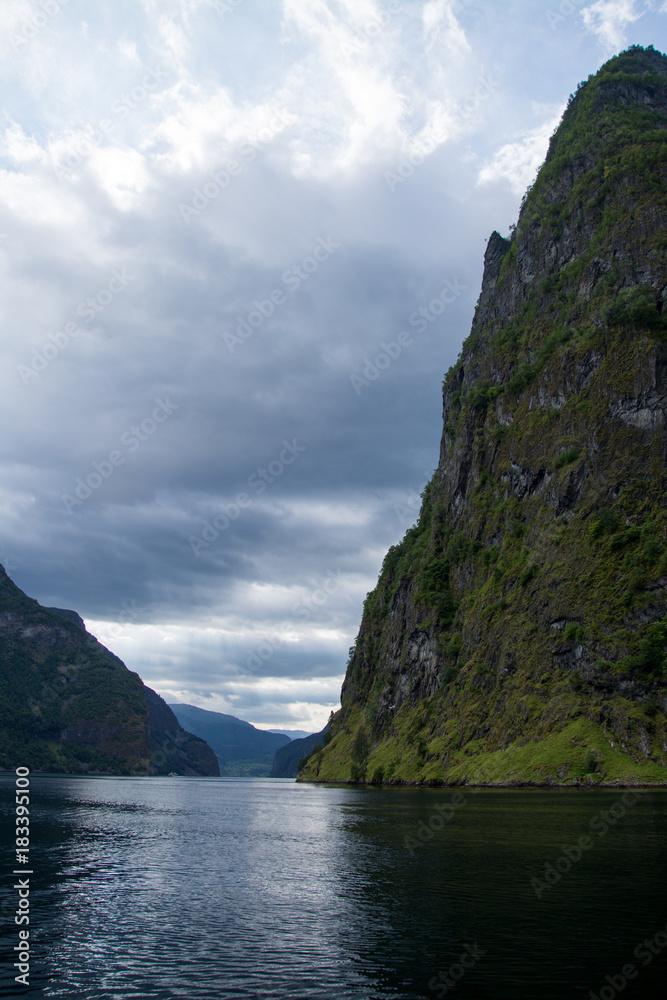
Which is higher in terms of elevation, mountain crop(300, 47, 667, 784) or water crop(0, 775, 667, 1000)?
mountain crop(300, 47, 667, 784)

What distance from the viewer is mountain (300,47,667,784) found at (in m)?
111

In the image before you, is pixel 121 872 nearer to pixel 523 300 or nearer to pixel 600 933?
pixel 600 933

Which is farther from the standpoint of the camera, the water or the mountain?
the mountain

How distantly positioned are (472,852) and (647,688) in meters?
75.9

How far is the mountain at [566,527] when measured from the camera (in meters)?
111

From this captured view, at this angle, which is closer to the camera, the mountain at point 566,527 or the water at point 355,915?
the water at point 355,915

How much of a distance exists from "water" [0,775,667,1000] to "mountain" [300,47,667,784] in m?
58.5

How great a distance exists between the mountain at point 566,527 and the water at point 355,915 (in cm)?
5847

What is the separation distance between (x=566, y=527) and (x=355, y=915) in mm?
117662

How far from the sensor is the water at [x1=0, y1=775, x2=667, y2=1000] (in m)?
20.4

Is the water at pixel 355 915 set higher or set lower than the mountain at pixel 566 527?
lower

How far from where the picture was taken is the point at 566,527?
446ft

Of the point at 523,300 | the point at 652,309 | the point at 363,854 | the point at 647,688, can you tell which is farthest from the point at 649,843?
the point at 523,300

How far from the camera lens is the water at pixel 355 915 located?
805 inches
